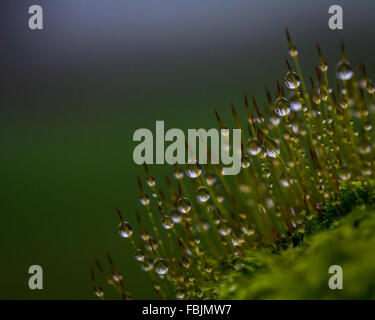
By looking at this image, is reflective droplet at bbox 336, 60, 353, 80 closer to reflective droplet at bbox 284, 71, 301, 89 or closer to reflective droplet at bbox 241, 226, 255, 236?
reflective droplet at bbox 284, 71, 301, 89

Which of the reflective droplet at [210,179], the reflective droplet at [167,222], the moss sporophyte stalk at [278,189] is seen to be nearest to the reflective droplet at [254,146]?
the moss sporophyte stalk at [278,189]

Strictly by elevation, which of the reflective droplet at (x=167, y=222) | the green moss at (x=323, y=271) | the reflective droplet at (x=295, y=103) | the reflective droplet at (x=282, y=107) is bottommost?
the green moss at (x=323, y=271)

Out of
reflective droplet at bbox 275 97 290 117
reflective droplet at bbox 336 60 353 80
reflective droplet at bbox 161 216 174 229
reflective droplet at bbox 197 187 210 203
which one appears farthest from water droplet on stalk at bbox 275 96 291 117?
reflective droplet at bbox 161 216 174 229

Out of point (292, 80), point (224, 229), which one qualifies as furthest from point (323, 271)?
point (292, 80)

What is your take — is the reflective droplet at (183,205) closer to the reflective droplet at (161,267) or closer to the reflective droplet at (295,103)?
the reflective droplet at (161,267)
